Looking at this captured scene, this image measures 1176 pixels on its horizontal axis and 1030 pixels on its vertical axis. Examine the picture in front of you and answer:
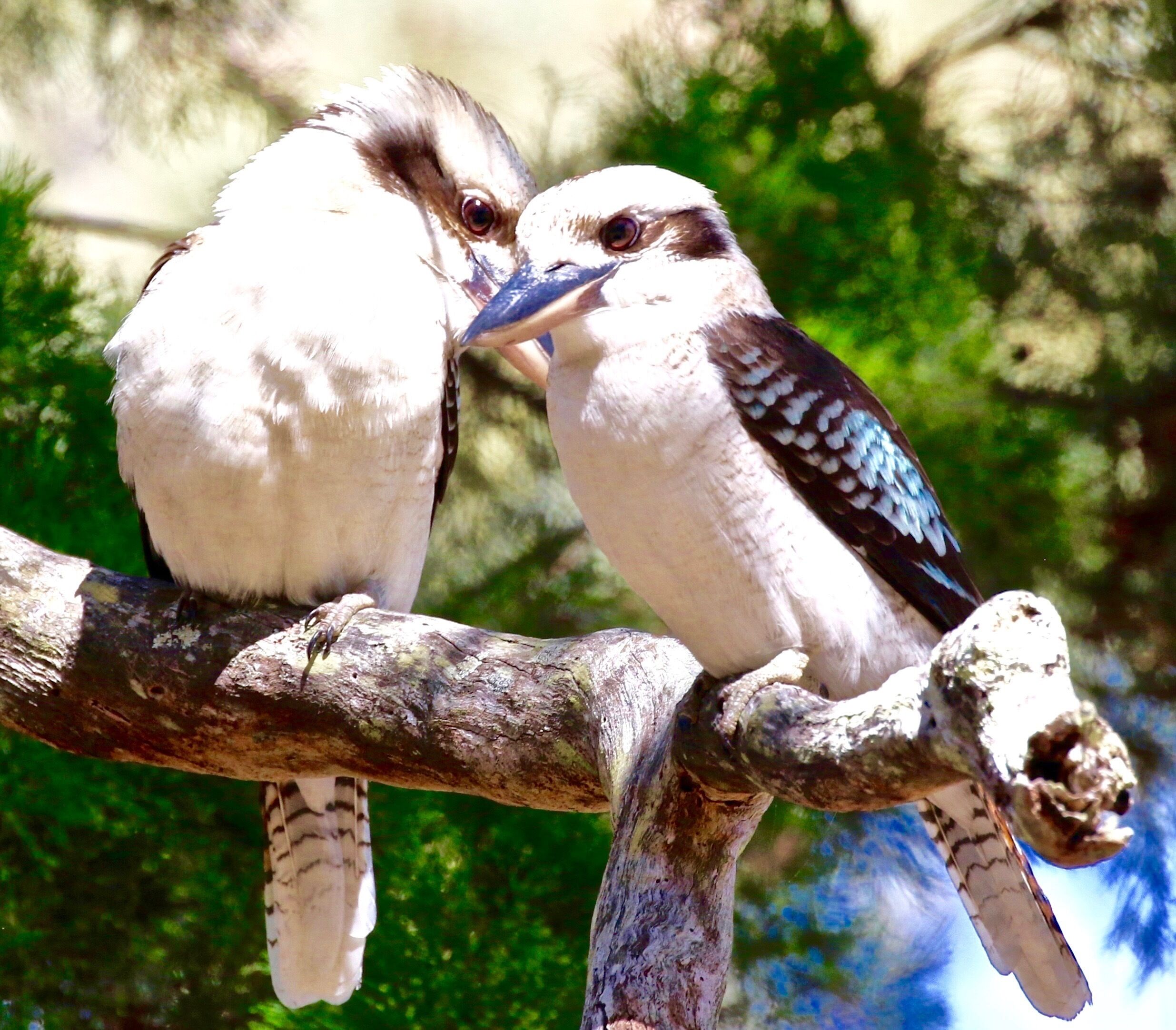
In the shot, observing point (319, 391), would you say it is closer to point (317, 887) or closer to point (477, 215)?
point (477, 215)

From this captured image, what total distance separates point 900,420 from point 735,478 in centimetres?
68

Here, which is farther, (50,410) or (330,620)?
(50,410)

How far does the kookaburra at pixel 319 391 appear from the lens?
1.53 meters

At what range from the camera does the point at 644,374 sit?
1.23 metres

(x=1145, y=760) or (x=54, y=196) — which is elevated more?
(x=54, y=196)

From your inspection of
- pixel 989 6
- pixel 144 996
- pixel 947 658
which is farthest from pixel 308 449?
pixel 989 6

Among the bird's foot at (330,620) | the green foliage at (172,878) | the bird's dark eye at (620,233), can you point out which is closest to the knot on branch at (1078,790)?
the bird's dark eye at (620,233)

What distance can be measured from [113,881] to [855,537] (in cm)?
108

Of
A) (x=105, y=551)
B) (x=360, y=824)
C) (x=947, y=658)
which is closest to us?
(x=947, y=658)

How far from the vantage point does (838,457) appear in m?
1.28

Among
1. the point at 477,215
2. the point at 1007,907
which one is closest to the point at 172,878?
the point at 477,215

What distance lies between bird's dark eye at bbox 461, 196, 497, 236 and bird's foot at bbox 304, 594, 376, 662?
1.72ft

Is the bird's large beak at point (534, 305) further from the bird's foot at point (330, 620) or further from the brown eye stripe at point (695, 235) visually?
the bird's foot at point (330, 620)

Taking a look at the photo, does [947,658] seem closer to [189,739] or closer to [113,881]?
[189,739]
